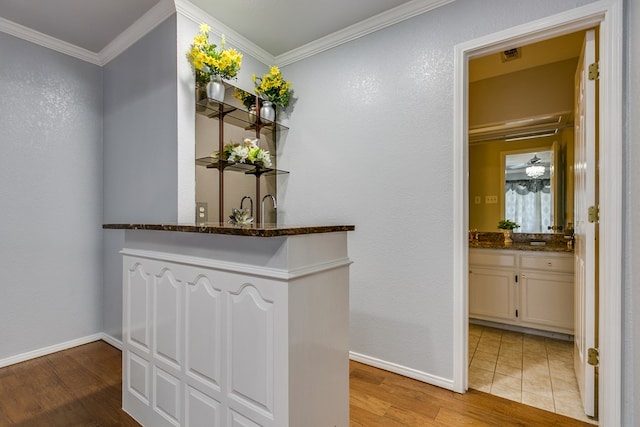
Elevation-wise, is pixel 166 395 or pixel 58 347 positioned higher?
pixel 166 395

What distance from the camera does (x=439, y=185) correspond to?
6.75ft

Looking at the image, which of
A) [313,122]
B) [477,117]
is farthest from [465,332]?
[477,117]

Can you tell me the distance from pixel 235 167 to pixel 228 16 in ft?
3.88

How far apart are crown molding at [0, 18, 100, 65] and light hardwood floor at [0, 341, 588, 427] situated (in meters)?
2.70

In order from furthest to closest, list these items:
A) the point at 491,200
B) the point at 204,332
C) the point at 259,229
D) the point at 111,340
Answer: the point at 491,200
the point at 111,340
the point at 204,332
the point at 259,229

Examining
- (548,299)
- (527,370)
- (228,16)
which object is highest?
(228,16)

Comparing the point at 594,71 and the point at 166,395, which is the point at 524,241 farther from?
the point at 166,395

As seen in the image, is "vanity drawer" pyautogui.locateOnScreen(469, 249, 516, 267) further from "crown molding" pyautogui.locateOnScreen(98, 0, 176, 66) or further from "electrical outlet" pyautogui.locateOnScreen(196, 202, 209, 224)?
"crown molding" pyautogui.locateOnScreen(98, 0, 176, 66)

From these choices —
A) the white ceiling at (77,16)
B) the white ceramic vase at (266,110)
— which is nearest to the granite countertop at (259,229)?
the white ceramic vase at (266,110)

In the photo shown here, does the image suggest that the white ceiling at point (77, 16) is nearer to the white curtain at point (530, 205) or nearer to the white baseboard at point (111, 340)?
the white baseboard at point (111, 340)

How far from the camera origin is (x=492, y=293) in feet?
10.4

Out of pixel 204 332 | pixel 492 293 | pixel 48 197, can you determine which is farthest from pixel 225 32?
pixel 492 293

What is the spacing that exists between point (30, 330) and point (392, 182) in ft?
10.7

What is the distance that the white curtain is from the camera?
131 inches
